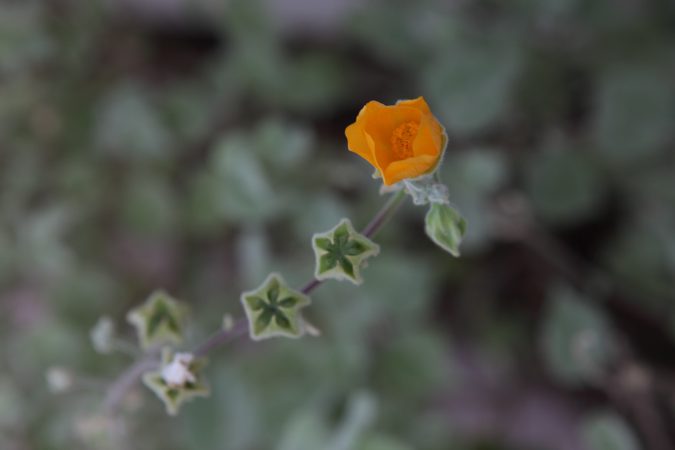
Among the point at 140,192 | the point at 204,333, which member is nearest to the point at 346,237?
the point at 204,333

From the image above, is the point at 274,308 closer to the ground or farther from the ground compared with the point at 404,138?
closer to the ground

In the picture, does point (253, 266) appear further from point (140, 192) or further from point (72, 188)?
point (72, 188)

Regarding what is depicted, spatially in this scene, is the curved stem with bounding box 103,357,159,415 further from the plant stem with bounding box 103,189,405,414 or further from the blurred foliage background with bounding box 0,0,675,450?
the blurred foliage background with bounding box 0,0,675,450

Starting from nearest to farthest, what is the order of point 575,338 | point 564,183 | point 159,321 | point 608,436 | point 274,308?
point 274,308, point 159,321, point 608,436, point 575,338, point 564,183

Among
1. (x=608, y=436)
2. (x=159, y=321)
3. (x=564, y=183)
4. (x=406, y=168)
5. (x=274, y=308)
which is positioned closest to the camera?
(x=406, y=168)

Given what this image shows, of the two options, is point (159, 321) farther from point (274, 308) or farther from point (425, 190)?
point (425, 190)

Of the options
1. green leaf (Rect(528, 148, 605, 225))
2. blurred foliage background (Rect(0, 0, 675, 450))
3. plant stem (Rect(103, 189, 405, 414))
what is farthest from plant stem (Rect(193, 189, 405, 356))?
green leaf (Rect(528, 148, 605, 225))

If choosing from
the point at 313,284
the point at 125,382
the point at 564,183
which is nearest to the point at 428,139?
the point at 313,284
